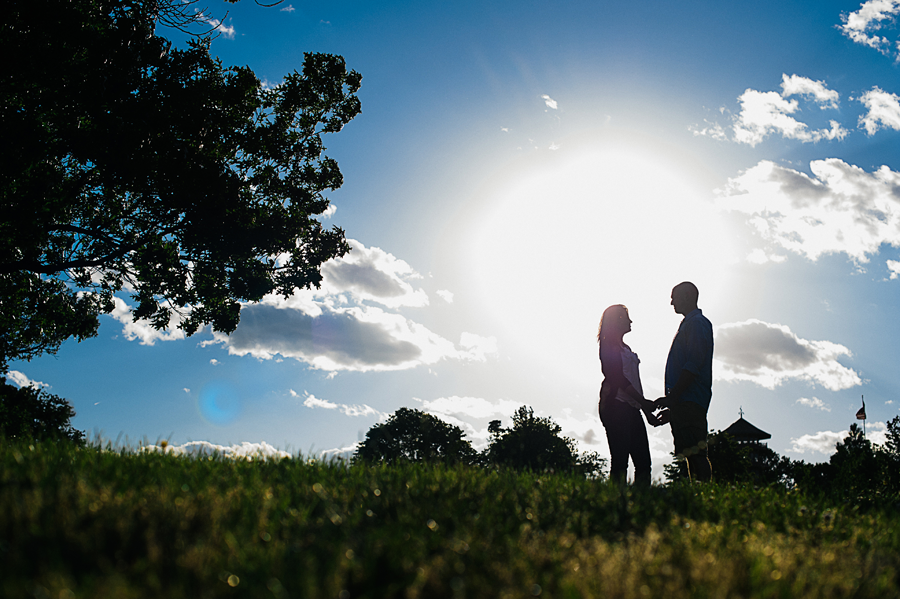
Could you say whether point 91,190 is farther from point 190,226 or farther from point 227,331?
point 227,331

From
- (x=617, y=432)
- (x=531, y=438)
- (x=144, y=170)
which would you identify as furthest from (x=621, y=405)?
(x=531, y=438)

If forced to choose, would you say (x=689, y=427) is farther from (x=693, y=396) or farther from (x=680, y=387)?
(x=680, y=387)

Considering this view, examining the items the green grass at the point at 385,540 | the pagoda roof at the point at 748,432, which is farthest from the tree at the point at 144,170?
the pagoda roof at the point at 748,432

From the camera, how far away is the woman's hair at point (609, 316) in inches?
282

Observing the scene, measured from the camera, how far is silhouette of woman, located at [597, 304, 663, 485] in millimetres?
6836

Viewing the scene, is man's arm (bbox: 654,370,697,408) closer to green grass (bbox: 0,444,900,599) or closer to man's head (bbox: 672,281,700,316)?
man's head (bbox: 672,281,700,316)

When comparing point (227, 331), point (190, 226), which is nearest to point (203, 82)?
point (190, 226)

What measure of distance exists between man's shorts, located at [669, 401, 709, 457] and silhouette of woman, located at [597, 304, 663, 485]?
36cm

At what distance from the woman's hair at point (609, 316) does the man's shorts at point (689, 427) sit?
4.24 feet

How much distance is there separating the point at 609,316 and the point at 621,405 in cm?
120

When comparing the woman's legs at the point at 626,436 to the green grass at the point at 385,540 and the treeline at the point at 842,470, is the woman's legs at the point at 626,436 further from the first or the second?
the green grass at the point at 385,540

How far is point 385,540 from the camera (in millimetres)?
2855

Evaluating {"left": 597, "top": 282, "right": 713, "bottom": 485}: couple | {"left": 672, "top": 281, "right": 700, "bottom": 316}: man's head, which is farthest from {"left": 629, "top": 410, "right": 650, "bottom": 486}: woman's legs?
{"left": 672, "top": 281, "right": 700, "bottom": 316}: man's head

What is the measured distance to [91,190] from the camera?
15.6 meters
